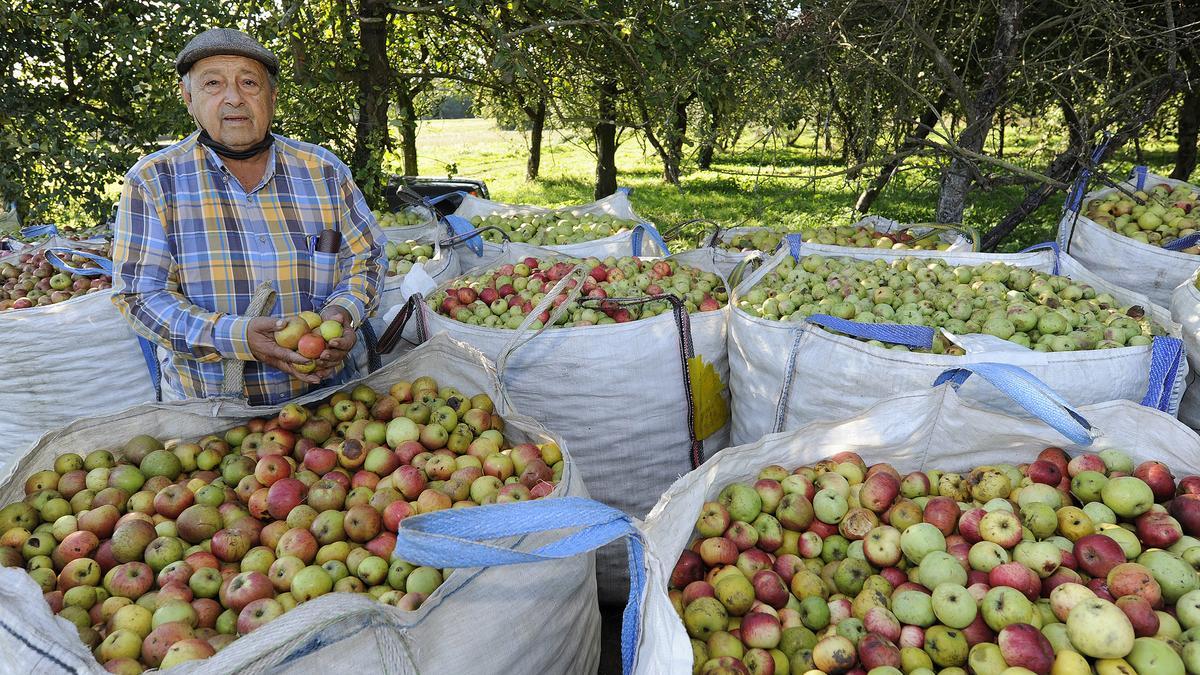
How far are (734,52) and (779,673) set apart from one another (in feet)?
14.1

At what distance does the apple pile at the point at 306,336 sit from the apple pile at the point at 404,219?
2.97 meters

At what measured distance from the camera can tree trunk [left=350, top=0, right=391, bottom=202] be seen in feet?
19.0

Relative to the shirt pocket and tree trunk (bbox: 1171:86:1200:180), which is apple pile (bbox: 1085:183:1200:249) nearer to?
the shirt pocket

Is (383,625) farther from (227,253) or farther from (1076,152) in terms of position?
(1076,152)

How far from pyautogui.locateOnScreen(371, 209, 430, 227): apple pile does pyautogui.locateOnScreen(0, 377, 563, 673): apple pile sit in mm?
2993

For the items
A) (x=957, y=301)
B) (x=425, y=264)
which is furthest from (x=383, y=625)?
(x=425, y=264)

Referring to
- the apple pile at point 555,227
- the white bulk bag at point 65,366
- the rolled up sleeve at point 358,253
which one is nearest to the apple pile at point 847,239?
the apple pile at point 555,227

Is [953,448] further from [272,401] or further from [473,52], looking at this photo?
[473,52]

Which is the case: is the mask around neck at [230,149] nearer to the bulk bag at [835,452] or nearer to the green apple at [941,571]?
the bulk bag at [835,452]

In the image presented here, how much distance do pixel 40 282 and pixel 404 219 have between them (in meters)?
2.24

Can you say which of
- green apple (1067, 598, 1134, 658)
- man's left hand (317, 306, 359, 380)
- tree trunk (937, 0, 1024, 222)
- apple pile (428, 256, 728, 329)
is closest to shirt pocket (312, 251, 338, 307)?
man's left hand (317, 306, 359, 380)

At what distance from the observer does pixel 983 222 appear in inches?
354

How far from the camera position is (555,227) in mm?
4988

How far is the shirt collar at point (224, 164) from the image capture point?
2.50 m
